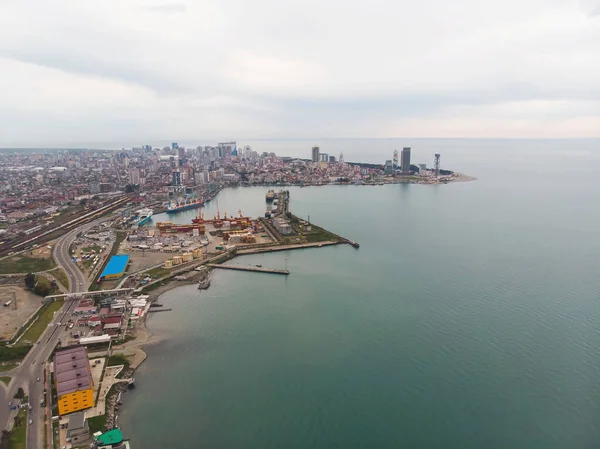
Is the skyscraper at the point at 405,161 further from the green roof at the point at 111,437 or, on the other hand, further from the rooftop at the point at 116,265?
the green roof at the point at 111,437

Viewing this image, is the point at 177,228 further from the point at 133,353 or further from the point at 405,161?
the point at 405,161

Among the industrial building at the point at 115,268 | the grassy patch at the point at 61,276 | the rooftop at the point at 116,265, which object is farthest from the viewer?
the rooftop at the point at 116,265

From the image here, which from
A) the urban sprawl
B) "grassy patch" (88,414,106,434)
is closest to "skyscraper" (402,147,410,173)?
the urban sprawl

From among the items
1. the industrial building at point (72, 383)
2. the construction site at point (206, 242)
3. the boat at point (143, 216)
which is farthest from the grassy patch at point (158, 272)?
the boat at point (143, 216)

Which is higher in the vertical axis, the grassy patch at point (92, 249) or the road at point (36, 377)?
the grassy patch at point (92, 249)

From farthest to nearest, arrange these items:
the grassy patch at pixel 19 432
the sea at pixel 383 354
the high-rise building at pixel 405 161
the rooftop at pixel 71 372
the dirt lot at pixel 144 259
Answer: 1. the high-rise building at pixel 405 161
2. the dirt lot at pixel 144 259
3. the rooftop at pixel 71 372
4. the sea at pixel 383 354
5. the grassy patch at pixel 19 432

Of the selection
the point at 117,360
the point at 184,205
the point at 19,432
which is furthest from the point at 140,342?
the point at 184,205
